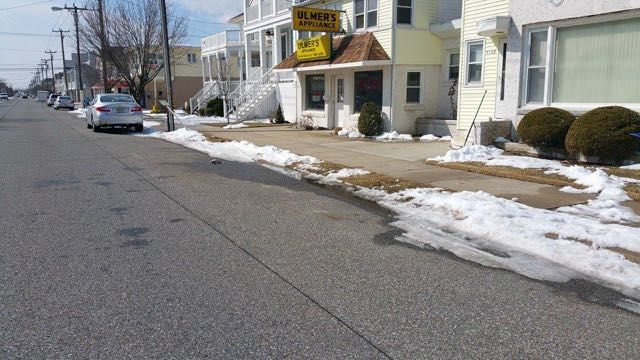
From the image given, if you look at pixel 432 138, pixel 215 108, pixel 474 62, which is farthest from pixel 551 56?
pixel 215 108

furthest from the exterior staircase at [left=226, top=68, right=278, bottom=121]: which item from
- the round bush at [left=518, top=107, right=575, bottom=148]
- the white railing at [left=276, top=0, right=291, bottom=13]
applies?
the round bush at [left=518, top=107, right=575, bottom=148]

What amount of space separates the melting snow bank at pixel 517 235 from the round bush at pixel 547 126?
13.6ft

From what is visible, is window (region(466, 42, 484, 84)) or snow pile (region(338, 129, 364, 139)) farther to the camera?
snow pile (region(338, 129, 364, 139))

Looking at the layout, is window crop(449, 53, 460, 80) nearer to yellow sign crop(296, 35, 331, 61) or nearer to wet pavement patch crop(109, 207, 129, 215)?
yellow sign crop(296, 35, 331, 61)

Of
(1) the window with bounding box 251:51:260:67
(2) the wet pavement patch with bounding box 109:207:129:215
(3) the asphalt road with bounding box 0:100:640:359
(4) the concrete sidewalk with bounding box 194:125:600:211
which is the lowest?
(3) the asphalt road with bounding box 0:100:640:359

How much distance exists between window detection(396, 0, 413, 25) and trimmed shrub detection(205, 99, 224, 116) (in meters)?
16.4

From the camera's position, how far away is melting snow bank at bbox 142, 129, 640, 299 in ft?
17.1

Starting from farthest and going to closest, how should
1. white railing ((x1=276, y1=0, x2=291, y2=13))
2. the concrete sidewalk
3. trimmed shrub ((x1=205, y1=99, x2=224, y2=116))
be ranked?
trimmed shrub ((x1=205, y1=99, x2=224, y2=116)), white railing ((x1=276, y1=0, x2=291, y2=13)), the concrete sidewalk

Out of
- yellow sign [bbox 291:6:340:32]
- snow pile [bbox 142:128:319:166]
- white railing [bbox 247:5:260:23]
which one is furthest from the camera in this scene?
white railing [bbox 247:5:260:23]

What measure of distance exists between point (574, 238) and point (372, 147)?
986 cm

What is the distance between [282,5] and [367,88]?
31.8 ft

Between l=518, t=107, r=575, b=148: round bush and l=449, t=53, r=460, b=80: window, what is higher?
l=449, t=53, r=460, b=80: window

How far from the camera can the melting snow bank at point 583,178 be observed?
727 cm

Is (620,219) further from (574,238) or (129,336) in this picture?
(129,336)
